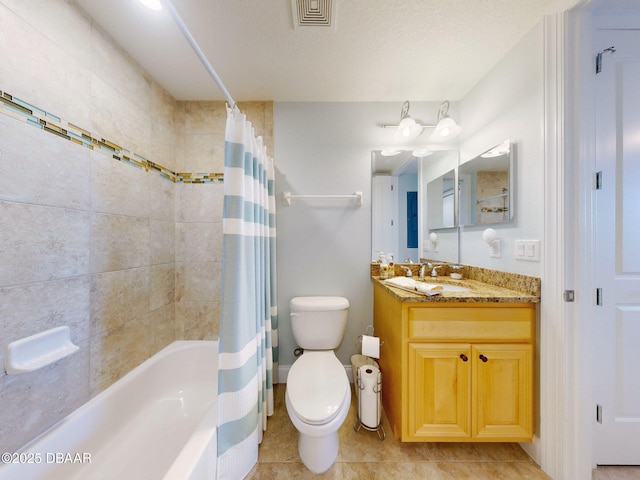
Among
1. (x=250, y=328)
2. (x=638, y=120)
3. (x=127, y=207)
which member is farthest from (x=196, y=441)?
(x=638, y=120)

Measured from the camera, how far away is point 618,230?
43.8 inches

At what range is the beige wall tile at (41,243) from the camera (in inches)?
32.3

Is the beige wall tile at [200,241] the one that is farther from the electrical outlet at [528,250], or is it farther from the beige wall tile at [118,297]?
the electrical outlet at [528,250]

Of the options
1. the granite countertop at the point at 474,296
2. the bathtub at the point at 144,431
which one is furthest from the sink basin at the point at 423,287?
the bathtub at the point at 144,431

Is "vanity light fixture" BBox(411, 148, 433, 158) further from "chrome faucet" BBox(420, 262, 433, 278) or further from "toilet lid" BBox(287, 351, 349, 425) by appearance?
"toilet lid" BBox(287, 351, 349, 425)

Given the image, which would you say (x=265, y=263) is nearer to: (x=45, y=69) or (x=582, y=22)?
(x=45, y=69)

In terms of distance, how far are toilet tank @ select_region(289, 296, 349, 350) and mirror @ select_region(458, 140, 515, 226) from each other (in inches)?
46.0

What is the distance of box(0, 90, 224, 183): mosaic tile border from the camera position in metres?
0.84

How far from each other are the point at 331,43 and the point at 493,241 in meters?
1.56

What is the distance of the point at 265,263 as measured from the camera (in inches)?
57.3

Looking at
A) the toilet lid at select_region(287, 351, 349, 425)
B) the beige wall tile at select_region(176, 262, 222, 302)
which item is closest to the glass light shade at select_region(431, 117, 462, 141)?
the toilet lid at select_region(287, 351, 349, 425)

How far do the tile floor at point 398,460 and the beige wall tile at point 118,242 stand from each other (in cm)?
133

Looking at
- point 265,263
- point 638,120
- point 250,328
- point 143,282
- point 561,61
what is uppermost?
point 561,61

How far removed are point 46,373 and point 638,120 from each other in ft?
9.63
